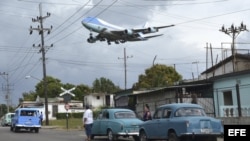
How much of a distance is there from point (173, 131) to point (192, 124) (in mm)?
938

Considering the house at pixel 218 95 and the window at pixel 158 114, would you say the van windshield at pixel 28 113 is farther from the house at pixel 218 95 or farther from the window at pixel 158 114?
the window at pixel 158 114

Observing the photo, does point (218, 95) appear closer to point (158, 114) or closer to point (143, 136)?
point (143, 136)

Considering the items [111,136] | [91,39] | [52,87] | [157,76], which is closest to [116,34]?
[91,39]

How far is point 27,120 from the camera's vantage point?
3572cm

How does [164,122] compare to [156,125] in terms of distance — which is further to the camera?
[156,125]

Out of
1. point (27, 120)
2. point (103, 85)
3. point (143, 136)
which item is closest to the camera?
point (143, 136)

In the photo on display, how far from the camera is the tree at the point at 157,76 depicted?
7525cm

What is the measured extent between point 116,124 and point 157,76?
185 ft

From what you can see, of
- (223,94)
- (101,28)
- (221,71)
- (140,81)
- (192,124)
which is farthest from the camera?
(140,81)

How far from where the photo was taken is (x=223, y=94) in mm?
29656

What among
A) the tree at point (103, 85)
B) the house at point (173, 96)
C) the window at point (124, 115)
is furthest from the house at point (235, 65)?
the tree at point (103, 85)

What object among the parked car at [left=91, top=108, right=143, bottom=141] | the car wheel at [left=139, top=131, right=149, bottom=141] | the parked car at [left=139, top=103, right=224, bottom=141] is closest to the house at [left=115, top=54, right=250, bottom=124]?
the parked car at [left=91, top=108, right=143, bottom=141]

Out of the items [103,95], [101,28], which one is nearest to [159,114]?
[101,28]

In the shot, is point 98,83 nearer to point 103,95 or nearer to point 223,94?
point 103,95
